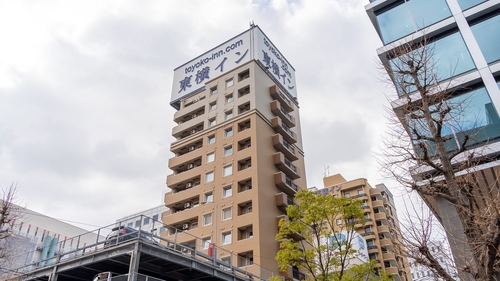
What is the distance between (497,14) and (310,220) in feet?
48.9

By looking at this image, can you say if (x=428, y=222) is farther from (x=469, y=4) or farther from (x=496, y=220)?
(x=469, y=4)

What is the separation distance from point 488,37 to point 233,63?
35.2m

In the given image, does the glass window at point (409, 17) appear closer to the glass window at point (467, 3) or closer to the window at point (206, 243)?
the glass window at point (467, 3)

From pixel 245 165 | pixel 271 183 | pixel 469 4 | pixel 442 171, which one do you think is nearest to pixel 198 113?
pixel 245 165

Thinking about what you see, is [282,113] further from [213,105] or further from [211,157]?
[211,157]

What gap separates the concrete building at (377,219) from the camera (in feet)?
241

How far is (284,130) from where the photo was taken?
47.7m

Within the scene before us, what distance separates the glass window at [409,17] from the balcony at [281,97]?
25.2 m

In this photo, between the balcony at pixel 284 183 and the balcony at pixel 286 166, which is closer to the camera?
the balcony at pixel 284 183

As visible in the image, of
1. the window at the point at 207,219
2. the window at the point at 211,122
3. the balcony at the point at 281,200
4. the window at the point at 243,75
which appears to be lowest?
the window at the point at 207,219

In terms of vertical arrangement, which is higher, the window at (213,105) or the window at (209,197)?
the window at (213,105)

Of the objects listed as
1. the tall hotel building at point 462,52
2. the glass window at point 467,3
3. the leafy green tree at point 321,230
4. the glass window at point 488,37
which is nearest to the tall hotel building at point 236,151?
the leafy green tree at point 321,230

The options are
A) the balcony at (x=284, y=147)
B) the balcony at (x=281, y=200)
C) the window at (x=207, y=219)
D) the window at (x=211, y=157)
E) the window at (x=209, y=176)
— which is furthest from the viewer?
the balcony at (x=284, y=147)

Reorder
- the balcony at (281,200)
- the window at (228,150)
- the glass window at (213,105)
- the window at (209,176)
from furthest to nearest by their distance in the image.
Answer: the glass window at (213,105), the window at (228,150), the window at (209,176), the balcony at (281,200)
